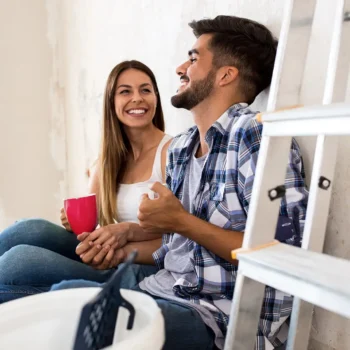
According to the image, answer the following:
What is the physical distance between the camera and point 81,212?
1366 mm

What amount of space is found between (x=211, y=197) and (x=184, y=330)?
1.11ft

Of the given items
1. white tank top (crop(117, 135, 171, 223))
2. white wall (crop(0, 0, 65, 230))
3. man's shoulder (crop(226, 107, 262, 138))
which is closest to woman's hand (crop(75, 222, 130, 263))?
white tank top (crop(117, 135, 171, 223))

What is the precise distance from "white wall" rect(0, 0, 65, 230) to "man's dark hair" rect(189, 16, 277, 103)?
1759 mm

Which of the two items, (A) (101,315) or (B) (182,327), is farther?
(B) (182,327)

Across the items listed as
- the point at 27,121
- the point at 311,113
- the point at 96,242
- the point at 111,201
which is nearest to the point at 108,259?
the point at 96,242

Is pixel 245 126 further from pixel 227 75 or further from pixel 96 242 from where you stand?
pixel 96 242

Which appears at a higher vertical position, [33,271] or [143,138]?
[143,138]

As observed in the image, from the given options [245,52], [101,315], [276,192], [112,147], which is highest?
[245,52]

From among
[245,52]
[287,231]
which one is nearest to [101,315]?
[287,231]

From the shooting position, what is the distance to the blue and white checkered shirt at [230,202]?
99 centimetres

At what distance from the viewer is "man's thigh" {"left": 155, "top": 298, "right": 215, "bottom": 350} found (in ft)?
3.02

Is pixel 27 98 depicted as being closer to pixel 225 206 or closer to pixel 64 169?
pixel 64 169

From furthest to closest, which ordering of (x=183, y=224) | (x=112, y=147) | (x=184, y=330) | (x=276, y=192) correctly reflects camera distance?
(x=112, y=147) → (x=183, y=224) → (x=184, y=330) → (x=276, y=192)

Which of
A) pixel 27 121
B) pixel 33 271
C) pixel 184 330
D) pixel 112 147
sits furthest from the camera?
pixel 27 121
